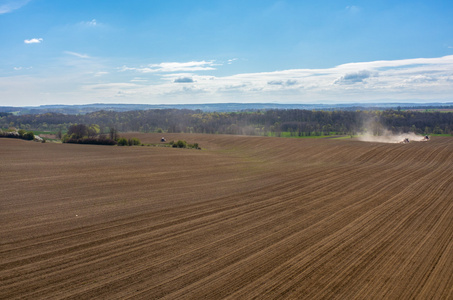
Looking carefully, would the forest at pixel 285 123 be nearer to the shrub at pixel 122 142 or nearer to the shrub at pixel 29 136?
the shrub at pixel 29 136

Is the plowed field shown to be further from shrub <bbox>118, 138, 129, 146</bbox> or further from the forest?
the forest

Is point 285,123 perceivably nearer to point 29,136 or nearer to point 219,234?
point 29,136

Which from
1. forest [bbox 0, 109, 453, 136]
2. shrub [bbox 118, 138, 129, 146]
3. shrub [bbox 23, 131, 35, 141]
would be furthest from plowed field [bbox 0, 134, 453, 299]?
forest [bbox 0, 109, 453, 136]

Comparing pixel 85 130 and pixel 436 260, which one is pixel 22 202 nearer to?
pixel 436 260

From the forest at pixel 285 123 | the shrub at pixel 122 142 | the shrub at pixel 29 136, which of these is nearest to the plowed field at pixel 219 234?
the shrub at pixel 122 142

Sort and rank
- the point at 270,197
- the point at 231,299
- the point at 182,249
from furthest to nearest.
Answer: the point at 270,197
the point at 182,249
the point at 231,299

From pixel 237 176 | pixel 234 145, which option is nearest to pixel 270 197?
pixel 237 176
